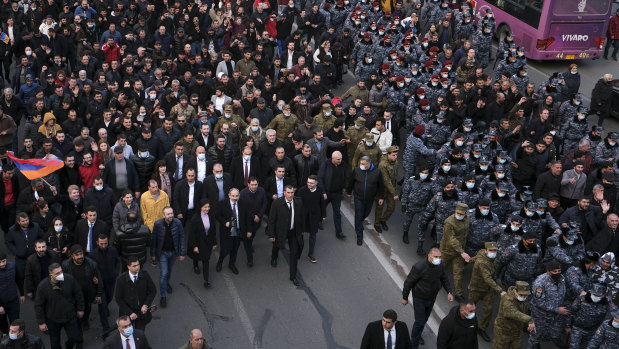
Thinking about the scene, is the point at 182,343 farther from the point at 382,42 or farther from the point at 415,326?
the point at 382,42

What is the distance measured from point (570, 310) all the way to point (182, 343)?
4.94 meters

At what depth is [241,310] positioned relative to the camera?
1113 cm

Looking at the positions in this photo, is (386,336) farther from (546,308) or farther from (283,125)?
(283,125)

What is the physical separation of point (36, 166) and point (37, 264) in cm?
255

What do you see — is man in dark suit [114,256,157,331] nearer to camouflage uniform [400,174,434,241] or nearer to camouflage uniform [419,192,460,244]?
camouflage uniform [419,192,460,244]

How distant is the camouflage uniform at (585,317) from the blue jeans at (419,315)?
1747 millimetres

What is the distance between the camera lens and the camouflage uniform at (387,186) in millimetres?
12914

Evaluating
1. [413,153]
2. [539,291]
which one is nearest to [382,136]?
[413,153]

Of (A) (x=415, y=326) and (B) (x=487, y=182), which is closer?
(A) (x=415, y=326)

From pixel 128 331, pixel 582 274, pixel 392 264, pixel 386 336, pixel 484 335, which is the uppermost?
pixel 128 331

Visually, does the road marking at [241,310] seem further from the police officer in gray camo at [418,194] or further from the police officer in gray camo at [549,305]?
the police officer in gray camo at [549,305]

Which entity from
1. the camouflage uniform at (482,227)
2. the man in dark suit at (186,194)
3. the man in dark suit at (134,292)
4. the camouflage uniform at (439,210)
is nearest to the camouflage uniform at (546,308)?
the camouflage uniform at (482,227)

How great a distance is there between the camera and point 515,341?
9.91 meters

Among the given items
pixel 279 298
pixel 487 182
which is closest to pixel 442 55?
pixel 487 182
